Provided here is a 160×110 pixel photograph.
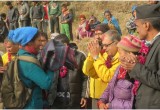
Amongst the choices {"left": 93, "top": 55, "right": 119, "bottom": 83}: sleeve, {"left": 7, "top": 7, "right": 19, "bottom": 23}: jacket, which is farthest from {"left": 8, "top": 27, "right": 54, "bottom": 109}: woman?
{"left": 7, "top": 7, "right": 19, "bottom": 23}: jacket

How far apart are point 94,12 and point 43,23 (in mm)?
4810

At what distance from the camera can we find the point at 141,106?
3939 millimetres

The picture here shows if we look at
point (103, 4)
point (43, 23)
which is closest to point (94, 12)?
point (103, 4)

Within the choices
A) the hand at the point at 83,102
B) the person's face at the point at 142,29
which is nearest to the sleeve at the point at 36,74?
the person's face at the point at 142,29

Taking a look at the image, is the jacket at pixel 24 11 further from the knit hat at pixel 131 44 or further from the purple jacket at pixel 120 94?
the knit hat at pixel 131 44

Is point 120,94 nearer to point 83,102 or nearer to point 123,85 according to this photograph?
point 123,85

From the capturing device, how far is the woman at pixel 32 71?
433 centimetres

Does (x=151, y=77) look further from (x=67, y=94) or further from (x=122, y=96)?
(x=67, y=94)

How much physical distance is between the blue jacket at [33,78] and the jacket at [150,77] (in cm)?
102

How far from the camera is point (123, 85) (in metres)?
4.40

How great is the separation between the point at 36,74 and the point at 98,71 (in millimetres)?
898

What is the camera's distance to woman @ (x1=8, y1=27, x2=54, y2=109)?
4.33m

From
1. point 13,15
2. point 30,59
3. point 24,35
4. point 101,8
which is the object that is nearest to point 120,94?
point 30,59

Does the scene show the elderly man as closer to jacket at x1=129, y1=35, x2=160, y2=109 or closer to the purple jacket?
jacket at x1=129, y1=35, x2=160, y2=109
